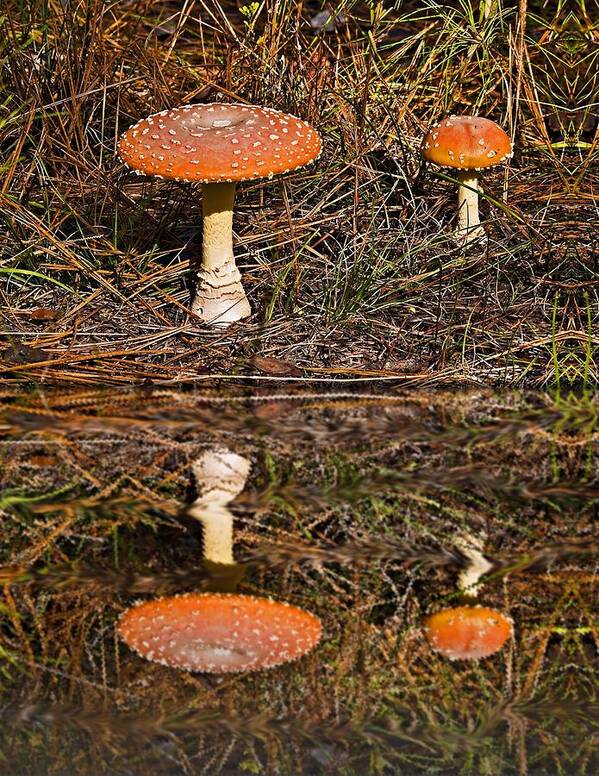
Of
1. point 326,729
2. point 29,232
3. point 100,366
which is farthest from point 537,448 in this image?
point 29,232

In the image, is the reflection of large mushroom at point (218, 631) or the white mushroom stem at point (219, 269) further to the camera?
the white mushroom stem at point (219, 269)

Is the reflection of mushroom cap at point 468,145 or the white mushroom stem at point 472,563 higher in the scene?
the reflection of mushroom cap at point 468,145

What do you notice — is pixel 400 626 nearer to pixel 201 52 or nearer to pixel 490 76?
pixel 490 76

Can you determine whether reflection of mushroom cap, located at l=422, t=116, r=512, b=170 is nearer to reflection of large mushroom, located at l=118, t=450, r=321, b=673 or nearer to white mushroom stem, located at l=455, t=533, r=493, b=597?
white mushroom stem, located at l=455, t=533, r=493, b=597

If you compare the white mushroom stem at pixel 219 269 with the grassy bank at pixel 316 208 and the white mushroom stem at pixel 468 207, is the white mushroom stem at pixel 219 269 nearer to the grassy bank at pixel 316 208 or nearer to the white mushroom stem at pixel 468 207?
the grassy bank at pixel 316 208

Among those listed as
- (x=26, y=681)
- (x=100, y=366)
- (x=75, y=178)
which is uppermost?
(x=26, y=681)

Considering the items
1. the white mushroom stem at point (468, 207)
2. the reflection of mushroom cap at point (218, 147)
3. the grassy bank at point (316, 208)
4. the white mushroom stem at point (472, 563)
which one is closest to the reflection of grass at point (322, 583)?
the white mushroom stem at point (472, 563)

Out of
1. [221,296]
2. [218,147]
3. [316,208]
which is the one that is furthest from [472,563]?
[316,208]
